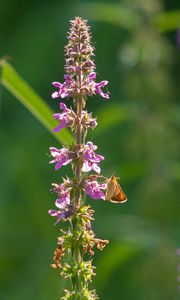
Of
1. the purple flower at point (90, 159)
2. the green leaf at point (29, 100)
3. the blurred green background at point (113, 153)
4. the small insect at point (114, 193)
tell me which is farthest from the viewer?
the blurred green background at point (113, 153)

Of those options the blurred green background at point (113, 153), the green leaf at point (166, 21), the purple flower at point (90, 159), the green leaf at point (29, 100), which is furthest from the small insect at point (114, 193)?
the green leaf at point (166, 21)

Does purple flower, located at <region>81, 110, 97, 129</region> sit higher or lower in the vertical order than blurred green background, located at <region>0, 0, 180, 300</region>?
lower

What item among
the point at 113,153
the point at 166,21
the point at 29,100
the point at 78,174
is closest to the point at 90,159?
the point at 78,174

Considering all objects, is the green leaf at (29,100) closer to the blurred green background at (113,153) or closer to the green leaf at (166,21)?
the blurred green background at (113,153)

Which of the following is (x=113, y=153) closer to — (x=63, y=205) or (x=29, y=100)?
(x=29, y=100)

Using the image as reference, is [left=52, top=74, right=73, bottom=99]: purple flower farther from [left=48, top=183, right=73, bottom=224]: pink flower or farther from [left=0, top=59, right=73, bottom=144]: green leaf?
[left=0, top=59, right=73, bottom=144]: green leaf

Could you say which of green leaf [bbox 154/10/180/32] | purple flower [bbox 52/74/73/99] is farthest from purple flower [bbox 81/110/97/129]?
green leaf [bbox 154/10/180/32]

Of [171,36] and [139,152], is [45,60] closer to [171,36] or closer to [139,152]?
[171,36]

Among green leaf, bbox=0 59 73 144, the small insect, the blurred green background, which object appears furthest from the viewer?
the blurred green background
